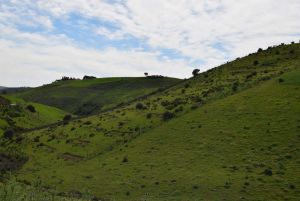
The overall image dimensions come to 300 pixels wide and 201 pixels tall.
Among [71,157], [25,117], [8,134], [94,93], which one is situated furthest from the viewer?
[94,93]

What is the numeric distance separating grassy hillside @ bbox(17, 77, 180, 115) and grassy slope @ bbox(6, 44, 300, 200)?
74516mm

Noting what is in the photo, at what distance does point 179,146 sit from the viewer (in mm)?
56281

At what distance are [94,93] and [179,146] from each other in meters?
122

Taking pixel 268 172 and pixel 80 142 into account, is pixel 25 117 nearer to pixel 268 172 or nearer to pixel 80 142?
pixel 80 142

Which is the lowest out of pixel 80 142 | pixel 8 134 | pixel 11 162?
pixel 11 162

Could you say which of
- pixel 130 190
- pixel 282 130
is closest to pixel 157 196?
pixel 130 190

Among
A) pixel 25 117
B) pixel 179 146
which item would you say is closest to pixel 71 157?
pixel 179 146

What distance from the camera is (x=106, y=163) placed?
→ 5597 cm

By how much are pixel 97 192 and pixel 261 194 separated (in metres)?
16.5

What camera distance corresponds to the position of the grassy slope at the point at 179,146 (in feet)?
148

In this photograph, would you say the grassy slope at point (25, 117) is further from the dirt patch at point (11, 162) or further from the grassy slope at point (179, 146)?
the dirt patch at point (11, 162)

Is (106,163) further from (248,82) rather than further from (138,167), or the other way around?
(248,82)

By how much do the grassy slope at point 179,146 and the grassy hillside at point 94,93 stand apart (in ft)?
244

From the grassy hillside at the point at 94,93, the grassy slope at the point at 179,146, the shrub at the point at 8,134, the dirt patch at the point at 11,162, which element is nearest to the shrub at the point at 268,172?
the grassy slope at the point at 179,146
